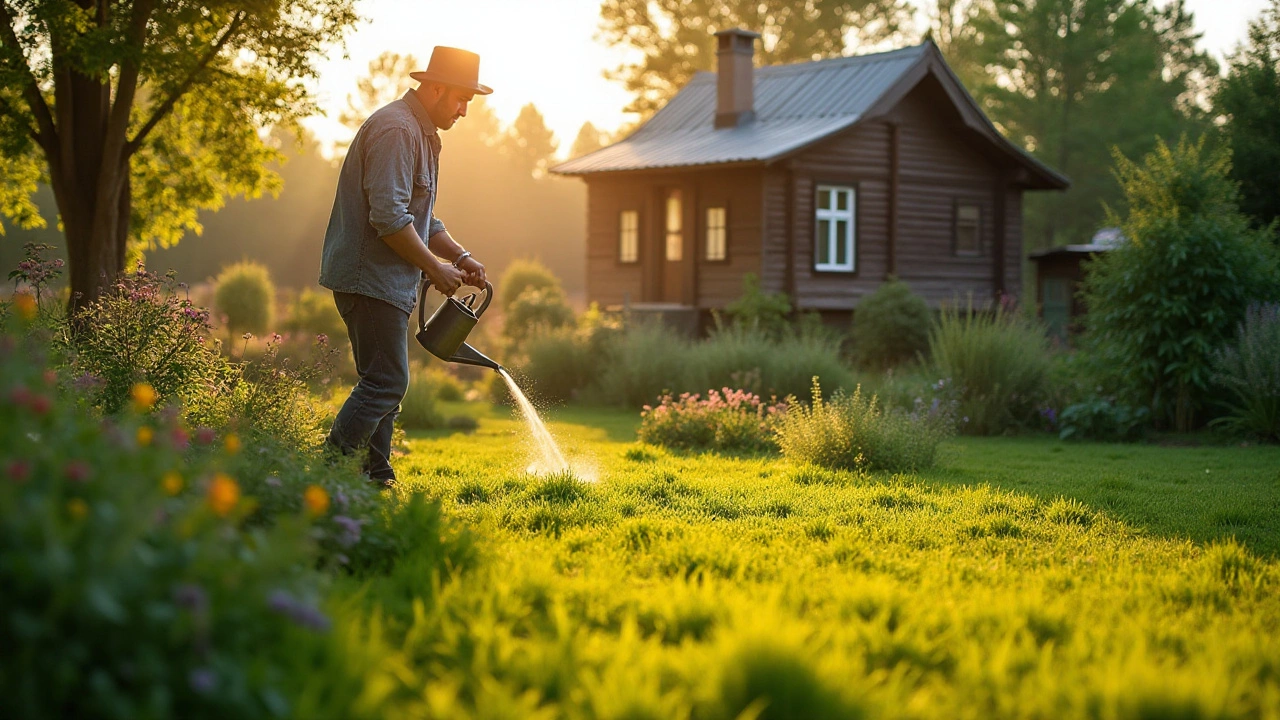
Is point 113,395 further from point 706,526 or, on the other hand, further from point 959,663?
point 959,663

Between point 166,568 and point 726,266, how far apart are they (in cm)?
2140

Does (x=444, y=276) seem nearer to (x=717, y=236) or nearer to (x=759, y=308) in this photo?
(x=759, y=308)

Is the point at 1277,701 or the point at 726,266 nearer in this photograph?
the point at 1277,701

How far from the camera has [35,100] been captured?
36.2 feet

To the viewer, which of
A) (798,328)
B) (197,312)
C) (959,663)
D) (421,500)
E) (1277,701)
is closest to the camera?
(1277,701)

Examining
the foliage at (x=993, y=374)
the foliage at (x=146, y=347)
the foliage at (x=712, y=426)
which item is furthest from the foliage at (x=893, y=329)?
the foliage at (x=146, y=347)

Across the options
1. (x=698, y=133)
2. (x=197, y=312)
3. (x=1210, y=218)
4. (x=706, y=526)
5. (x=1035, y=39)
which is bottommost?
(x=706, y=526)

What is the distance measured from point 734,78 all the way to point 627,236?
4.10 meters

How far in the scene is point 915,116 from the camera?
24.9 m

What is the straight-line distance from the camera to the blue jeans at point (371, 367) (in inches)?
250

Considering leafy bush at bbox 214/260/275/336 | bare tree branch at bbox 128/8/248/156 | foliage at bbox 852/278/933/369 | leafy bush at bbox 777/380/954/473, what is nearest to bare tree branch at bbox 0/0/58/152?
bare tree branch at bbox 128/8/248/156

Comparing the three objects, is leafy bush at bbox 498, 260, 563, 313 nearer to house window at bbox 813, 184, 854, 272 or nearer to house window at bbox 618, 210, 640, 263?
house window at bbox 618, 210, 640, 263

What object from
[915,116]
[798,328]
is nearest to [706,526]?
[798,328]

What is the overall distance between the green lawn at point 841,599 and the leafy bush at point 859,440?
56cm
